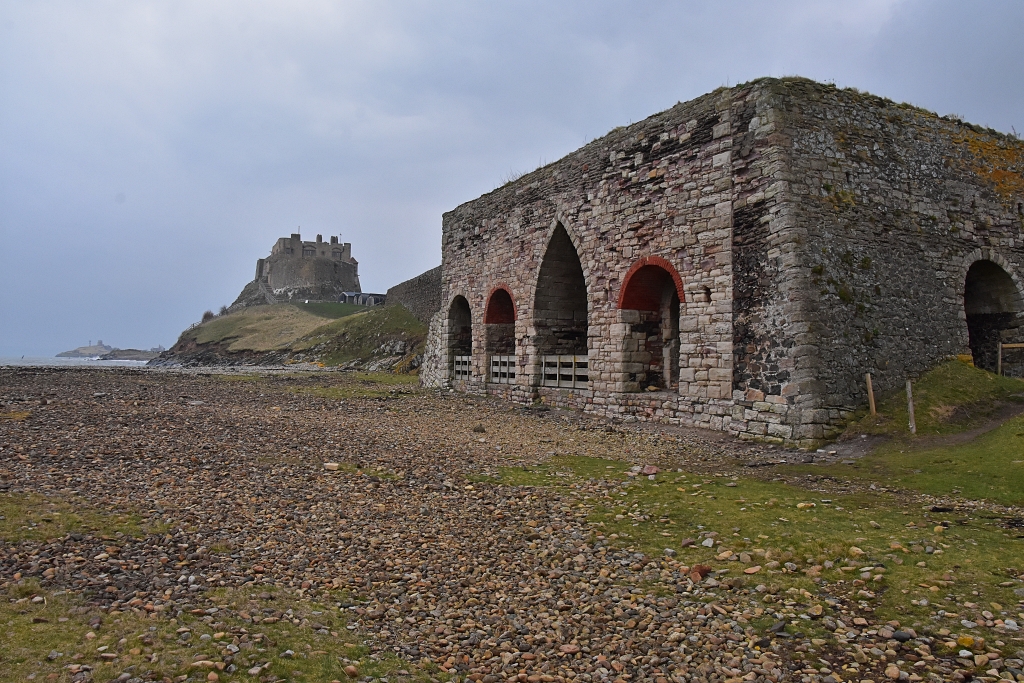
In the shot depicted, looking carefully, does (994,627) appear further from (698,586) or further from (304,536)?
(304,536)

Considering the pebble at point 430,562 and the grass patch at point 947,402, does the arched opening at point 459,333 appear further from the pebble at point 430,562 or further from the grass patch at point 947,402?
the grass patch at point 947,402

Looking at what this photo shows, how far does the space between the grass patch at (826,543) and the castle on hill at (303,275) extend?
65.5 m

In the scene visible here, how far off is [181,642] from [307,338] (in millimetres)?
47345

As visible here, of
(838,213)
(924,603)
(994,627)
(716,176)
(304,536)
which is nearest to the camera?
(994,627)

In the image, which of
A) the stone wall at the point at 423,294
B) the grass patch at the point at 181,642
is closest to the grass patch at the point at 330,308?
the stone wall at the point at 423,294

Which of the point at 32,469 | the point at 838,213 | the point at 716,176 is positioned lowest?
the point at 32,469

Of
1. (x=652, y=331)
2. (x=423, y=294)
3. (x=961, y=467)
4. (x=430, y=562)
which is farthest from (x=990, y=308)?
(x=423, y=294)

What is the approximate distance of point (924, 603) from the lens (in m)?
4.78

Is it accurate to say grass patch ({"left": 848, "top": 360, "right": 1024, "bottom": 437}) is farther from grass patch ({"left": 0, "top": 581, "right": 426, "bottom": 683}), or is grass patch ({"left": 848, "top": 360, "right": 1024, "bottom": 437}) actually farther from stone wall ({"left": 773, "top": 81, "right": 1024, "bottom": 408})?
grass patch ({"left": 0, "top": 581, "right": 426, "bottom": 683})

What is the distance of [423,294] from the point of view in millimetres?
42281

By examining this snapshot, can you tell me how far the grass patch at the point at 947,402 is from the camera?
11164 mm

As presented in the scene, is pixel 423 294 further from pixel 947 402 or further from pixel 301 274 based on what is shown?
pixel 301 274

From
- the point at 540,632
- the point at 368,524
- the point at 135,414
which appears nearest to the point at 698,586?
the point at 540,632

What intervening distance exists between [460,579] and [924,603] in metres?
3.64
